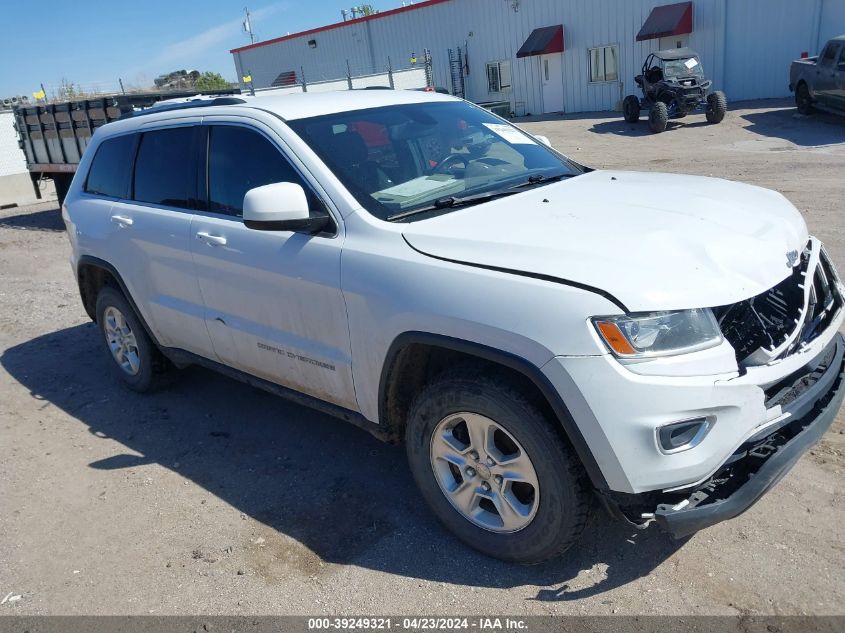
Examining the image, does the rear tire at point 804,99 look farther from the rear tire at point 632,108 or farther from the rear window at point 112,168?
the rear window at point 112,168

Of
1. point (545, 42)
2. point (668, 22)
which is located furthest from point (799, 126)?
point (545, 42)

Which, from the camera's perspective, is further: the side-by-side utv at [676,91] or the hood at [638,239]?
the side-by-side utv at [676,91]

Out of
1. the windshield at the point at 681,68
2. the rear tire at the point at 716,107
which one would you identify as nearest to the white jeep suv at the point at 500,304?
the rear tire at the point at 716,107

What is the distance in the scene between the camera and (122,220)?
186 inches

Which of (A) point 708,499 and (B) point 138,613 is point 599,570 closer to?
(A) point 708,499

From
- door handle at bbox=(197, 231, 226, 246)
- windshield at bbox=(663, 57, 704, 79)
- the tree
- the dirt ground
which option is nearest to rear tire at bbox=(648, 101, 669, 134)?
windshield at bbox=(663, 57, 704, 79)

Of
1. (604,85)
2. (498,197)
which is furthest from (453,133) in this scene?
(604,85)

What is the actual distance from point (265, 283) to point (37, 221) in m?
13.5

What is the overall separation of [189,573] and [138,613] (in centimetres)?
28

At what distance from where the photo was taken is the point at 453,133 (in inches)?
159

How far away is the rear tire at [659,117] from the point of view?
18.4 meters

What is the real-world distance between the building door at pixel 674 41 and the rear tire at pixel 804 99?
7.04 metres

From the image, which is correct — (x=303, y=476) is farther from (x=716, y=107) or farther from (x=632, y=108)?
(x=632, y=108)

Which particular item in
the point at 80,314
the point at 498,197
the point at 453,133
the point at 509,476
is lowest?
the point at 80,314
